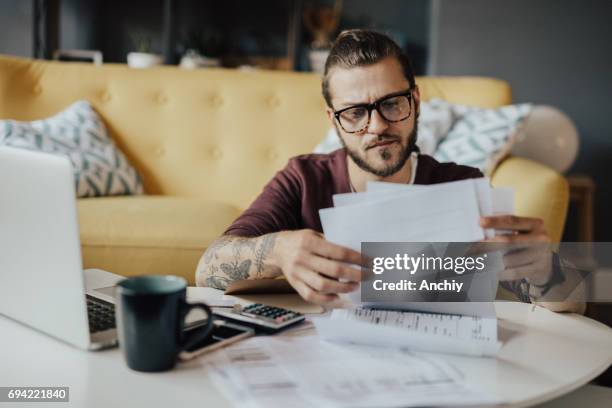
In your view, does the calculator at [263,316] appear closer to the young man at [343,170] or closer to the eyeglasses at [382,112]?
the young man at [343,170]

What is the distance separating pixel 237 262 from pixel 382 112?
429 millimetres

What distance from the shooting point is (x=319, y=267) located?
3.01 ft

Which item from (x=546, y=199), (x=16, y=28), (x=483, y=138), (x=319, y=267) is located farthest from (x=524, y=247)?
(x=16, y=28)

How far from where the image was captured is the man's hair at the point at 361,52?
4.55 feet

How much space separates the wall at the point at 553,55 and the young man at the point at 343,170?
7.34 ft

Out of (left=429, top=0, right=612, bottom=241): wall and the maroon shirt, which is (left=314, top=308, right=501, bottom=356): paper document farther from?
(left=429, top=0, right=612, bottom=241): wall

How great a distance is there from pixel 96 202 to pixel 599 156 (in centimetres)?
259

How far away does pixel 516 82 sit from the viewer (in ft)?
11.5

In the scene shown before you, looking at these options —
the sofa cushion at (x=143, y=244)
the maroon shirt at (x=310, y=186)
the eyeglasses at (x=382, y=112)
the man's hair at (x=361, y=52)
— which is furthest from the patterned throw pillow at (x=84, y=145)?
the eyeglasses at (x=382, y=112)

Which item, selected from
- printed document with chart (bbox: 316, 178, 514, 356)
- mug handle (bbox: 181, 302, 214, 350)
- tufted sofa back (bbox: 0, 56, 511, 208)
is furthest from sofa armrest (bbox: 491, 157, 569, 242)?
mug handle (bbox: 181, 302, 214, 350)

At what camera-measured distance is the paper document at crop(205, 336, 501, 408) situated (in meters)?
0.68

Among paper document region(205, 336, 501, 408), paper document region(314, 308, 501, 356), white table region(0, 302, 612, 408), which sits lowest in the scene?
white table region(0, 302, 612, 408)

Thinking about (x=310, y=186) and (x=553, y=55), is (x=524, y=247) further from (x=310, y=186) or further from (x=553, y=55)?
(x=553, y=55)

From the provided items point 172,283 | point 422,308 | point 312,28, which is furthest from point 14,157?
point 312,28
